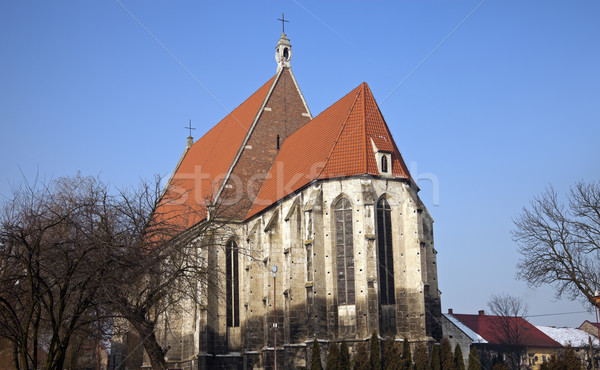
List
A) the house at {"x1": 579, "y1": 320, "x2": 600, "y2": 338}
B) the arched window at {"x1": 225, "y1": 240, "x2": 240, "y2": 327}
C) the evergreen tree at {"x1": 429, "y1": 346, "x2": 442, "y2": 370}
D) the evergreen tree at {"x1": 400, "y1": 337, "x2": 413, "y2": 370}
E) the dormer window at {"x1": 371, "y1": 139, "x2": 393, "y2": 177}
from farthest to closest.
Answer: the house at {"x1": 579, "y1": 320, "x2": 600, "y2": 338} < the arched window at {"x1": 225, "y1": 240, "x2": 240, "y2": 327} < the dormer window at {"x1": 371, "y1": 139, "x2": 393, "y2": 177} < the evergreen tree at {"x1": 429, "y1": 346, "x2": 442, "y2": 370} < the evergreen tree at {"x1": 400, "y1": 337, "x2": 413, "y2": 370}

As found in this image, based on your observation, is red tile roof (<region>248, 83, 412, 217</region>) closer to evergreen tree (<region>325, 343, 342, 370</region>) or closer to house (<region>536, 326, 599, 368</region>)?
evergreen tree (<region>325, 343, 342, 370</region>)

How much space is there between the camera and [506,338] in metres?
57.9

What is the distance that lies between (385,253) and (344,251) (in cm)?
205

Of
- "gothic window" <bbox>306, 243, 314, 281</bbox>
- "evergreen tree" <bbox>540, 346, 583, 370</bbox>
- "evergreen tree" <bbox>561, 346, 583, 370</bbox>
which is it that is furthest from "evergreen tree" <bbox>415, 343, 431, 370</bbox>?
"gothic window" <bbox>306, 243, 314, 281</bbox>

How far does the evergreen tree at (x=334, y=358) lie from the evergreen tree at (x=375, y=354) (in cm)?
141

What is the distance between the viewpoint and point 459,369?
3133cm

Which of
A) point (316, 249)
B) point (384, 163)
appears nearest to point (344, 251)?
point (316, 249)

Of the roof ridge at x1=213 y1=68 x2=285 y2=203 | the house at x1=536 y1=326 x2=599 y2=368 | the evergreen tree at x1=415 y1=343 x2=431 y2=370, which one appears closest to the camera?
the evergreen tree at x1=415 y1=343 x2=431 y2=370

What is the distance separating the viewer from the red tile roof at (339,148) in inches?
1353

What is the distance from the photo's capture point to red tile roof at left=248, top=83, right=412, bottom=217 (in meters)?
34.4

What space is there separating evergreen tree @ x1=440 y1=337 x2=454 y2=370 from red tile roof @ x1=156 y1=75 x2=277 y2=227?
52.1 ft

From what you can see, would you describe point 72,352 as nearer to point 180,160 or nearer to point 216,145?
point 216,145

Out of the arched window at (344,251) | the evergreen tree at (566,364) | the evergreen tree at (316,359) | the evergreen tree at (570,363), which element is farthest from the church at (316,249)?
the evergreen tree at (570,363)

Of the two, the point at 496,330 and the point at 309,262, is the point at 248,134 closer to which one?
the point at 309,262
